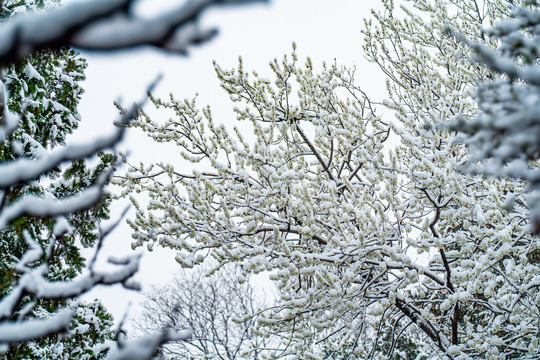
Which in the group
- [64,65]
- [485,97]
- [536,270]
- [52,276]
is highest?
[64,65]

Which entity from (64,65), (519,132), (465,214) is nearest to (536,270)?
(465,214)

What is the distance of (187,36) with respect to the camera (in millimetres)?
563

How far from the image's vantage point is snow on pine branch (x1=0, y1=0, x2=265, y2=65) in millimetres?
514

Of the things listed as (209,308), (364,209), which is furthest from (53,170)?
(209,308)

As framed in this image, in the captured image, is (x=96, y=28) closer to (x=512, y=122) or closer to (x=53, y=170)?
(x=512, y=122)

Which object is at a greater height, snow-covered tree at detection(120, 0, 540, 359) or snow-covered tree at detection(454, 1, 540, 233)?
snow-covered tree at detection(120, 0, 540, 359)

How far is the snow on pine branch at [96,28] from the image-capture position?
1.69 ft

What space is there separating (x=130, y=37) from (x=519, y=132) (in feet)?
2.20

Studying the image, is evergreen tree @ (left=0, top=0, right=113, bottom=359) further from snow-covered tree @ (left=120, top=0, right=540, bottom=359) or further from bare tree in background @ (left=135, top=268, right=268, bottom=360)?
bare tree in background @ (left=135, top=268, right=268, bottom=360)

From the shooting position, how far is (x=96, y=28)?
54 centimetres

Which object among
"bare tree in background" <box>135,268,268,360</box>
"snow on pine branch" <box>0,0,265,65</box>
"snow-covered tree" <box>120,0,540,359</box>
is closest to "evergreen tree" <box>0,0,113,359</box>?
"snow-covered tree" <box>120,0,540,359</box>

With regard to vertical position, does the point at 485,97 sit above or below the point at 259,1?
above

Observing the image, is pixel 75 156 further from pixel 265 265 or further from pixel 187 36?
pixel 265 265

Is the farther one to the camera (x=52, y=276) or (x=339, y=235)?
(x=52, y=276)
